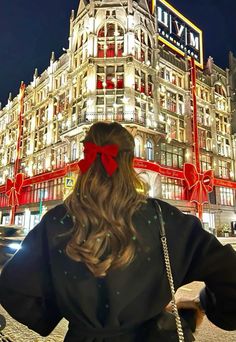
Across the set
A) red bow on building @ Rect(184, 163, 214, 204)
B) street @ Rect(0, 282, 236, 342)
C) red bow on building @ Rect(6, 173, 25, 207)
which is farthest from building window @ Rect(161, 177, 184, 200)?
street @ Rect(0, 282, 236, 342)

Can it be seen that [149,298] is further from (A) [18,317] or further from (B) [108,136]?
(B) [108,136]

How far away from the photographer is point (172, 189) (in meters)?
29.8

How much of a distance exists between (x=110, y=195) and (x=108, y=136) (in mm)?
351

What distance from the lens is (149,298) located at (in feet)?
4.49

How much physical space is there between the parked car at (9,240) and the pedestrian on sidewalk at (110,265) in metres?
8.15

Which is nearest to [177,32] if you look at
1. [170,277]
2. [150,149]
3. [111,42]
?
[111,42]

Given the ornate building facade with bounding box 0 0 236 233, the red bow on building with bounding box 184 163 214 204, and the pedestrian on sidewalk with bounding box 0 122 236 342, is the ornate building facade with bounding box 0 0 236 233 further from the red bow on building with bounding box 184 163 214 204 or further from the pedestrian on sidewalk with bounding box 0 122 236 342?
the pedestrian on sidewalk with bounding box 0 122 236 342

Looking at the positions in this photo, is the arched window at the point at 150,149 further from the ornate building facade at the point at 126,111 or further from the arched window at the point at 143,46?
the arched window at the point at 143,46

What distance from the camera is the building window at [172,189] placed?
29.1 meters

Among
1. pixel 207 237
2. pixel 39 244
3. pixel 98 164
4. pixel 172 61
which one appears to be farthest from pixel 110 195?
pixel 172 61

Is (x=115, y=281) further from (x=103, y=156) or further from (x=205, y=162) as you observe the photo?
(x=205, y=162)

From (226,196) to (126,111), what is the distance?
721 inches

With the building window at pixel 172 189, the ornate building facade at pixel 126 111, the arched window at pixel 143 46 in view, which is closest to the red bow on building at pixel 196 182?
the ornate building facade at pixel 126 111

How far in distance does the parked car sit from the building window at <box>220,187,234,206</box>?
29.5 metres
